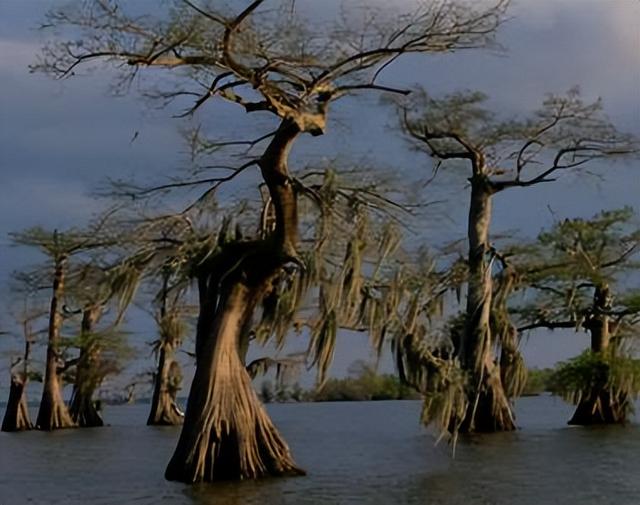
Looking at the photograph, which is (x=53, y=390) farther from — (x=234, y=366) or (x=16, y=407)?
(x=234, y=366)

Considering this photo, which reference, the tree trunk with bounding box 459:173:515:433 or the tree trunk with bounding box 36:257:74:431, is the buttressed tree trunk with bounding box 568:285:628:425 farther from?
the tree trunk with bounding box 36:257:74:431

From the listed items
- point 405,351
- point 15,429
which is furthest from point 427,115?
point 15,429

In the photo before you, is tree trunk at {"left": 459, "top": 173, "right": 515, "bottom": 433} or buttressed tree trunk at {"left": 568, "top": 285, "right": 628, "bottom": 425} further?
buttressed tree trunk at {"left": 568, "top": 285, "right": 628, "bottom": 425}

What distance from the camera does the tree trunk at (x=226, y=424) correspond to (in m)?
16.4

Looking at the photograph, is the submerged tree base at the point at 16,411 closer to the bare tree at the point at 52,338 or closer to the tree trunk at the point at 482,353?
the bare tree at the point at 52,338

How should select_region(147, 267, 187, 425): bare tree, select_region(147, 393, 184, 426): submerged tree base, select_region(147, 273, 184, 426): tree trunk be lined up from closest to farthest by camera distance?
select_region(147, 267, 187, 425): bare tree < select_region(147, 273, 184, 426): tree trunk < select_region(147, 393, 184, 426): submerged tree base

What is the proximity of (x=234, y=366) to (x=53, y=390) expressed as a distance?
91.8ft

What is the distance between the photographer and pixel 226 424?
1645 cm

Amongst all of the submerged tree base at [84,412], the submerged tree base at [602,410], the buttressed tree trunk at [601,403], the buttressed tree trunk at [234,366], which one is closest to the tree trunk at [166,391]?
the submerged tree base at [84,412]

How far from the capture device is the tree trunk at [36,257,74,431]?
42572 millimetres

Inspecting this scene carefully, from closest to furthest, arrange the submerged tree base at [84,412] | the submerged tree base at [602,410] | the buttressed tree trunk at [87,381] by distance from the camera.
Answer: the submerged tree base at [602,410] → the buttressed tree trunk at [87,381] → the submerged tree base at [84,412]

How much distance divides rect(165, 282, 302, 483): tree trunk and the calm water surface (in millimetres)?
418

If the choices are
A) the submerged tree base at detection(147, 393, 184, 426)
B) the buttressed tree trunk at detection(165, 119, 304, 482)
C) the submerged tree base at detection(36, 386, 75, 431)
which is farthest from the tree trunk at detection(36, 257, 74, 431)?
the buttressed tree trunk at detection(165, 119, 304, 482)

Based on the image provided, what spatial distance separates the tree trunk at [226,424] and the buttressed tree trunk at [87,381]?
1047 inches
